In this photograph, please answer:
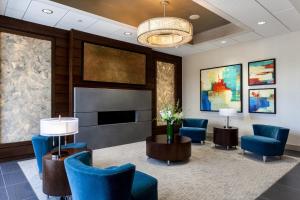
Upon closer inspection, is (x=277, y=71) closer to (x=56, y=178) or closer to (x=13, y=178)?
(x=56, y=178)

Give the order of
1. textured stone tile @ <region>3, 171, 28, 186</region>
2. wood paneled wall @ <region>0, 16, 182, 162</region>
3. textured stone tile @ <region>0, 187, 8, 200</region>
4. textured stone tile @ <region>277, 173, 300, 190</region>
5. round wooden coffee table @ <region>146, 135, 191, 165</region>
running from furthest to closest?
wood paneled wall @ <region>0, 16, 182, 162</region> → round wooden coffee table @ <region>146, 135, 191, 165</region> → textured stone tile @ <region>3, 171, 28, 186</region> → textured stone tile @ <region>277, 173, 300, 190</region> → textured stone tile @ <region>0, 187, 8, 200</region>

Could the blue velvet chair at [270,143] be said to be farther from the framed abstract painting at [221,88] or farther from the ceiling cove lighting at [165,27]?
the ceiling cove lighting at [165,27]

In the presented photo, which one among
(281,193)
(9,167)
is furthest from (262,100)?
(9,167)

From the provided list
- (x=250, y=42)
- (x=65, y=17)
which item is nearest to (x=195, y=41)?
(x=250, y=42)

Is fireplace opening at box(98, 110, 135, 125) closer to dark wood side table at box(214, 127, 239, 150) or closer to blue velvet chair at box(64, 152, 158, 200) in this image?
dark wood side table at box(214, 127, 239, 150)

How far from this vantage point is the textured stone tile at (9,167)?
3915 millimetres

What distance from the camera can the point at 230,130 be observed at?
213 inches

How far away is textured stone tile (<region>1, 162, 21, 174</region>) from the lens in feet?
12.8

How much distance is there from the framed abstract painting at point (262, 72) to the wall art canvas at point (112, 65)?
3.49 meters

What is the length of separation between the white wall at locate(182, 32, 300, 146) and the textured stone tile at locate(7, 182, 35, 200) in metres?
5.94

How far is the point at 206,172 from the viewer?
3.75 m

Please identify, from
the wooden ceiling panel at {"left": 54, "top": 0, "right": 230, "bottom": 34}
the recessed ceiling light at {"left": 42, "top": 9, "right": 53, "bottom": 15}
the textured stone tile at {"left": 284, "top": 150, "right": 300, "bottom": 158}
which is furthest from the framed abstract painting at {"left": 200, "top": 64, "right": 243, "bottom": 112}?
the recessed ceiling light at {"left": 42, "top": 9, "right": 53, "bottom": 15}

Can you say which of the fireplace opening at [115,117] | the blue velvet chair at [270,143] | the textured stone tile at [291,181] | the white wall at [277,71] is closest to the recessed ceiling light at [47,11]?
the fireplace opening at [115,117]

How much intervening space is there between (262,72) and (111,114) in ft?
15.8
